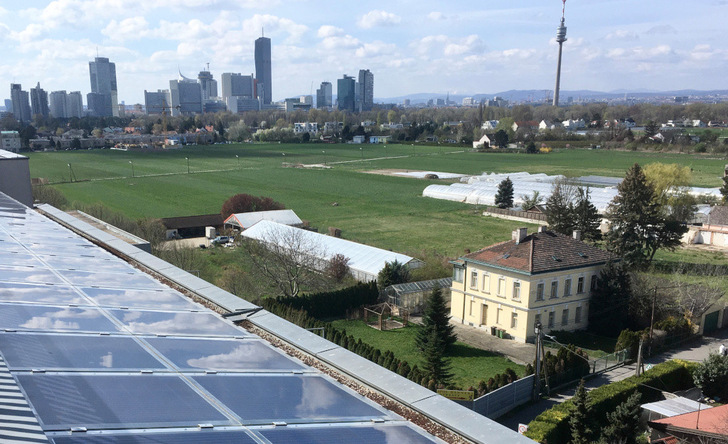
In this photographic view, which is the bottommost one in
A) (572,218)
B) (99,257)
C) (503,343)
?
(503,343)

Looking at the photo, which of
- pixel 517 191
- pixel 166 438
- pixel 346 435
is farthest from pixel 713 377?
pixel 517 191

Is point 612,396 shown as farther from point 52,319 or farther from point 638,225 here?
point 638,225

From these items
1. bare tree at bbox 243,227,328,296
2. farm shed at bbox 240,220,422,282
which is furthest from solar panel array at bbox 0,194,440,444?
farm shed at bbox 240,220,422,282

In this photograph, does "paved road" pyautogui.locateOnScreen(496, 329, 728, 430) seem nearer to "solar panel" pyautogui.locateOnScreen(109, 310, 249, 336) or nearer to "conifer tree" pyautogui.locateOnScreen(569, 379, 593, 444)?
"conifer tree" pyautogui.locateOnScreen(569, 379, 593, 444)

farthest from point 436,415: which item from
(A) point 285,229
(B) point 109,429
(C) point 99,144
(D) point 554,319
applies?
(C) point 99,144

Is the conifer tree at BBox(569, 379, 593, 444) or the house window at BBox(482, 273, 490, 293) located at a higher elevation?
the house window at BBox(482, 273, 490, 293)

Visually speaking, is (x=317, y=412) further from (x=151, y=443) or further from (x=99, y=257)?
(x=99, y=257)
